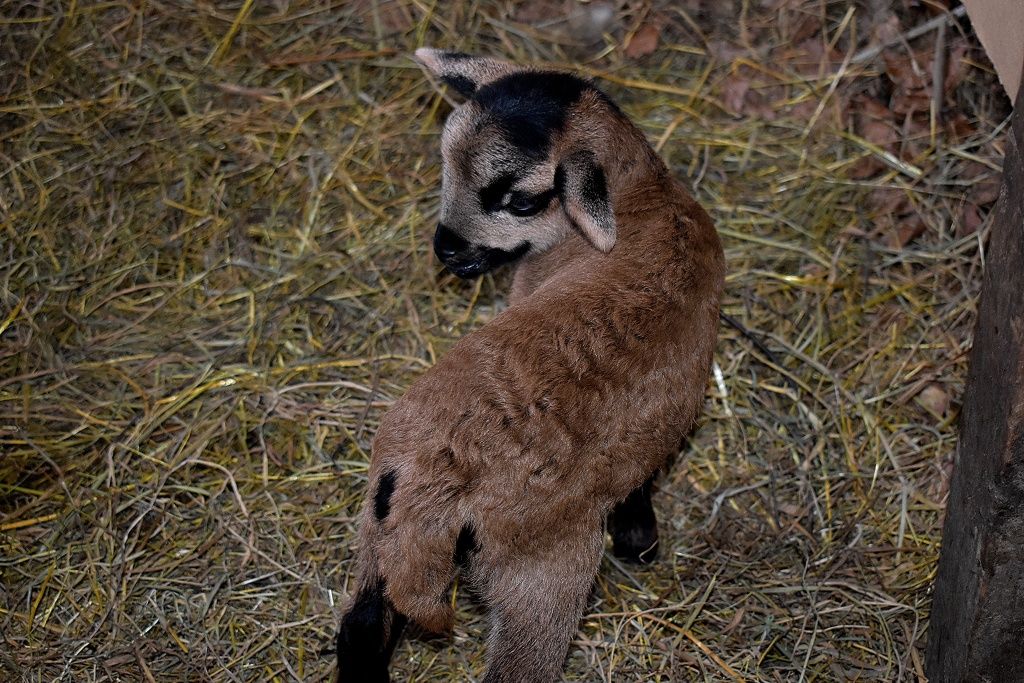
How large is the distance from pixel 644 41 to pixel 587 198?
2531 mm

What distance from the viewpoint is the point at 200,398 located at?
457 centimetres

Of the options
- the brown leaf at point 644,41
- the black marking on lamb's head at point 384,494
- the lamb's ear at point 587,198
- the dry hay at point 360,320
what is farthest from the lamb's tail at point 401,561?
the brown leaf at point 644,41

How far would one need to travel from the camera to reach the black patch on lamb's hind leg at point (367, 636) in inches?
132

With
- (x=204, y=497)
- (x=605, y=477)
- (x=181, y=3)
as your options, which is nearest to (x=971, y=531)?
(x=605, y=477)

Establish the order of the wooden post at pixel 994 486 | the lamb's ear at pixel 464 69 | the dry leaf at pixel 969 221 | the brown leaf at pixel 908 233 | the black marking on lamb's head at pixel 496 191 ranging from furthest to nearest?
the brown leaf at pixel 908 233 < the dry leaf at pixel 969 221 < the lamb's ear at pixel 464 69 < the black marking on lamb's head at pixel 496 191 < the wooden post at pixel 994 486

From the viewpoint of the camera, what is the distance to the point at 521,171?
4.02 m

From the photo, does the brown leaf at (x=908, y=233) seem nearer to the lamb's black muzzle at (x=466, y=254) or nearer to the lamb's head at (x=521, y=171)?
the lamb's head at (x=521, y=171)

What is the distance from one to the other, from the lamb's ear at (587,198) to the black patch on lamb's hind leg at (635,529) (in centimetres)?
100

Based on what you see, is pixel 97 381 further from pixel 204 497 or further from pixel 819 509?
pixel 819 509

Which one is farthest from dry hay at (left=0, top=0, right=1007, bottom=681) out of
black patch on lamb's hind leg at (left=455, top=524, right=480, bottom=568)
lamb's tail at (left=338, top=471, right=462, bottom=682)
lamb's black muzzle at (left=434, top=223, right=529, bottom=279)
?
black patch on lamb's hind leg at (left=455, top=524, right=480, bottom=568)

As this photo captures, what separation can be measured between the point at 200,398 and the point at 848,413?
2837mm

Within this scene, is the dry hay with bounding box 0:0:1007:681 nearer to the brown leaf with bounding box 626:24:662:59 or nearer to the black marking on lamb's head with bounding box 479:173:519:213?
the brown leaf with bounding box 626:24:662:59

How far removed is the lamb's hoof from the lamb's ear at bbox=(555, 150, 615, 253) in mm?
1161

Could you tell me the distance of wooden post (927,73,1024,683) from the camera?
290 cm
